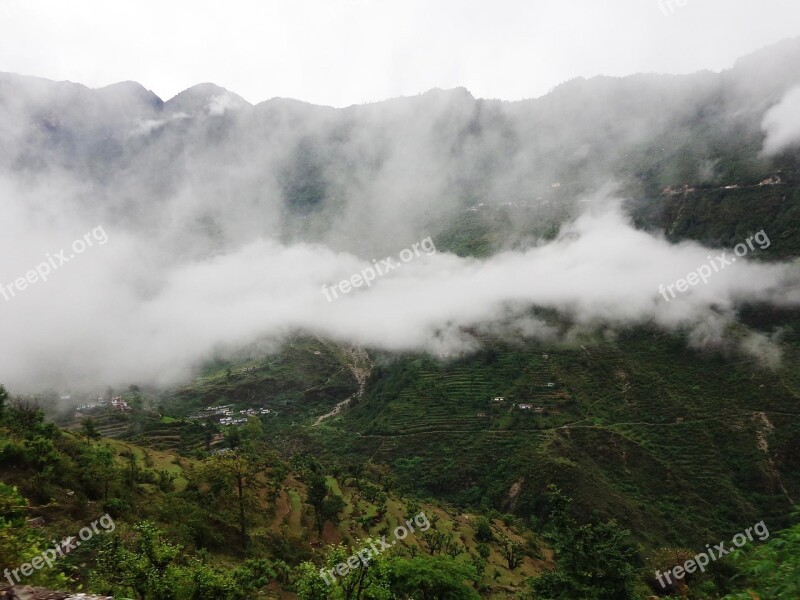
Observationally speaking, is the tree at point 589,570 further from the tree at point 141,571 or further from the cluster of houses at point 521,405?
the cluster of houses at point 521,405

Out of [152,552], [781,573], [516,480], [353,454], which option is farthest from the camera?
[353,454]

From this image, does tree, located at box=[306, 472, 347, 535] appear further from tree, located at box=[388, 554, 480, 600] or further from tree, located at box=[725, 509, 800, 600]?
tree, located at box=[725, 509, 800, 600]

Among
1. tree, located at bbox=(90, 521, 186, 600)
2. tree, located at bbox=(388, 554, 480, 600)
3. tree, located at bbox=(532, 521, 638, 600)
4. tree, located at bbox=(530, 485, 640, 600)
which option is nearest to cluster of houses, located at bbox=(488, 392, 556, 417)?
tree, located at bbox=(388, 554, 480, 600)

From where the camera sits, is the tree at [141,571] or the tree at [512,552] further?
the tree at [512,552]

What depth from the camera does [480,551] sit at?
74438mm

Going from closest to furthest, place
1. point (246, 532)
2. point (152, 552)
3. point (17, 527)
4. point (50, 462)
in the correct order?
point (17, 527), point (152, 552), point (50, 462), point (246, 532)

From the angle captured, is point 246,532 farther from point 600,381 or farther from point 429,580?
point 600,381

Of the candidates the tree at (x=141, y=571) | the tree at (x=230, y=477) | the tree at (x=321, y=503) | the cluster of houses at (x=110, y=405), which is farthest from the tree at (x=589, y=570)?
the cluster of houses at (x=110, y=405)

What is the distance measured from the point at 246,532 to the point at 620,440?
15227cm

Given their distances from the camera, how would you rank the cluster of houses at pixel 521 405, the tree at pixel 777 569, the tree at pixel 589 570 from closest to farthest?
the tree at pixel 777 569 → the tree at pixel 589 570 → the cluster of houses at pixel 521 405

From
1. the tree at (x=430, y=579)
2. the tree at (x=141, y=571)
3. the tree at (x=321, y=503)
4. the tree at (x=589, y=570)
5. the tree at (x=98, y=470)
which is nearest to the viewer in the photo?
the tree at (x=141, y=571)

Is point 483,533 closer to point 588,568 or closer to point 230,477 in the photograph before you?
point 230,477

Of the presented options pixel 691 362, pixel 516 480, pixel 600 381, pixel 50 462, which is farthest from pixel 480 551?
pixel 691 362

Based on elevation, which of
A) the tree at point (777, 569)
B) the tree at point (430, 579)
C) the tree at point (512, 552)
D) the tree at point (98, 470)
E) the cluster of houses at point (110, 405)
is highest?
the tree at point (777, 569)
